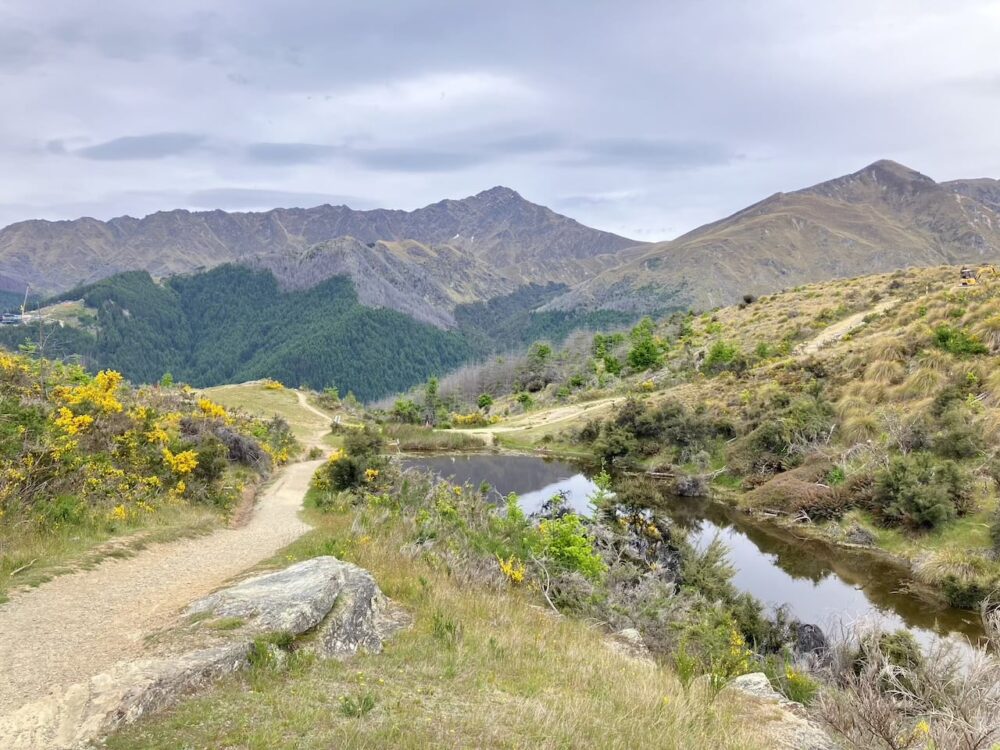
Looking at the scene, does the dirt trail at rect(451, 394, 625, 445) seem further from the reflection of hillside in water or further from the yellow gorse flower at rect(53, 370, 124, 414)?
the yellow gorse flower at rect(53, 370, 124, 414)

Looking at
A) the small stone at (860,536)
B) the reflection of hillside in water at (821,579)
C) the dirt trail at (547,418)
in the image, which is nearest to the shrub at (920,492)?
the small stone at (860,536)

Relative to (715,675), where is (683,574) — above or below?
below

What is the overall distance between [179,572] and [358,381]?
178 meters

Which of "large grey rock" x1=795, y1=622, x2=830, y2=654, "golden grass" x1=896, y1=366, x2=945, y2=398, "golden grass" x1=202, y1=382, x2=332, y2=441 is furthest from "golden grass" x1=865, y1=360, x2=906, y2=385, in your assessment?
"golden grass" x1=202, y1=382, x2=332, y2=441

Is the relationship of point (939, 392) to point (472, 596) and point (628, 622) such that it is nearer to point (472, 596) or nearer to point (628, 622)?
point (628, 622)

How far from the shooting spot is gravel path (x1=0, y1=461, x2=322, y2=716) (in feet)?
19.2

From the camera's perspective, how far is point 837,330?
4447cm

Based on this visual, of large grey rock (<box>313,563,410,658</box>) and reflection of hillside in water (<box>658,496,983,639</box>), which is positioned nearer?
large grey rock (<box>313,563,410,658</box>)

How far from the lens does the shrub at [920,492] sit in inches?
744

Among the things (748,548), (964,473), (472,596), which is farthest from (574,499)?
(472,596)

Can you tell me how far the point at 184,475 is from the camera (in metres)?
16.0

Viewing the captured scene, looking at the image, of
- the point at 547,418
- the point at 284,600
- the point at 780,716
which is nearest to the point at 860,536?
the point at 780,716

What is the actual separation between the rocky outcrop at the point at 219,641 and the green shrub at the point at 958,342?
90.8 ft

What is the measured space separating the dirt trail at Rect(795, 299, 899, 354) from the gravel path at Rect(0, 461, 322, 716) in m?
36.3
